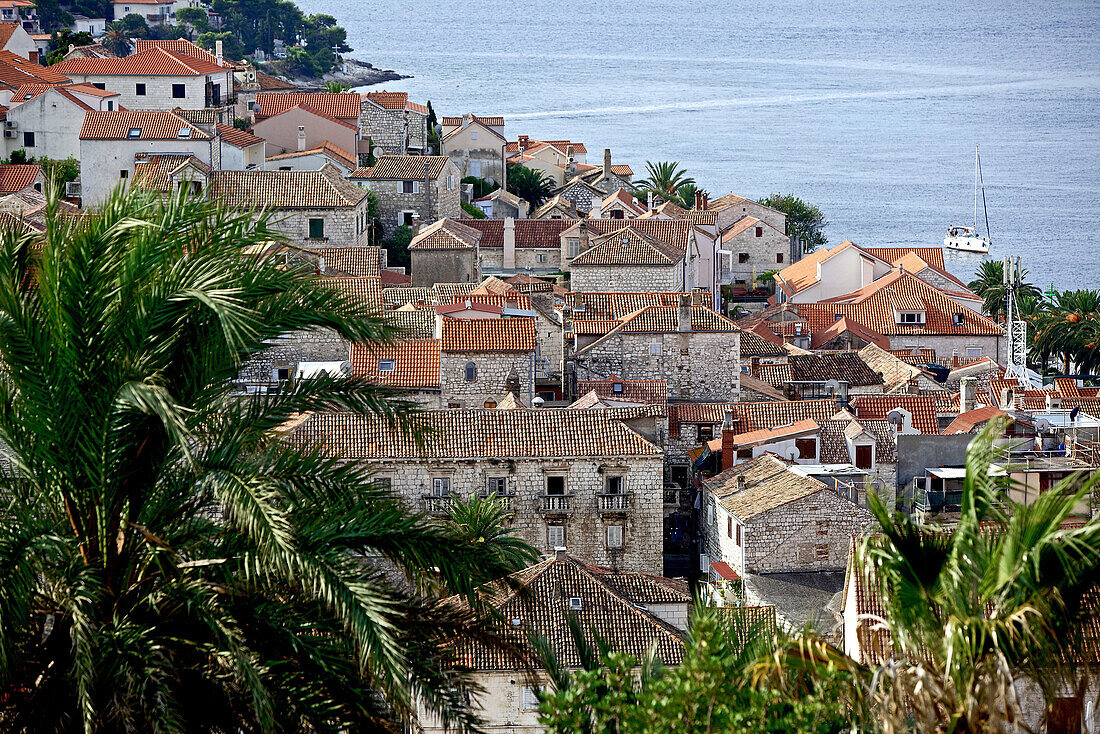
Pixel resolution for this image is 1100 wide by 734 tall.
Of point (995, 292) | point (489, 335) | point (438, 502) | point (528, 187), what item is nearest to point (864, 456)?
point (438, 502)

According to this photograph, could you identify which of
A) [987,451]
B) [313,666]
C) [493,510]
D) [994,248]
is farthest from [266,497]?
[994,248]

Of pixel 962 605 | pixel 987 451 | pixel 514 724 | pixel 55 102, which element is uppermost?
pixel 55 102

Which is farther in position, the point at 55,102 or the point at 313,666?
the point at 55,102

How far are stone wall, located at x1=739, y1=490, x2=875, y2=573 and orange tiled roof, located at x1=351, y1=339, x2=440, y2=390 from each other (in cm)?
1049

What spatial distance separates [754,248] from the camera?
85.4 metres

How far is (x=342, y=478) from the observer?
10.7 m

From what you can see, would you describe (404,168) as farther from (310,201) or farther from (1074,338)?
(1074,338)

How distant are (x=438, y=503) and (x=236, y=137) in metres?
34.6

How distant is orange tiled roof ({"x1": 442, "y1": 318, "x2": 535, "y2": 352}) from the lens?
4147 cm

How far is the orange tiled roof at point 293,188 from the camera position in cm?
5922

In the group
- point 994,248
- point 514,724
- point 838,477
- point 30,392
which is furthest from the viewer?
point 994,248

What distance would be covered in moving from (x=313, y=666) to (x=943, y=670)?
3.54 m

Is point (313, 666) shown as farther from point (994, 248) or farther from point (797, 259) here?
point (994, 248)

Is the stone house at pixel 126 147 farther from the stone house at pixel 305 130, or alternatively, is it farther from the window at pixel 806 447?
the window at pixel 806 447
